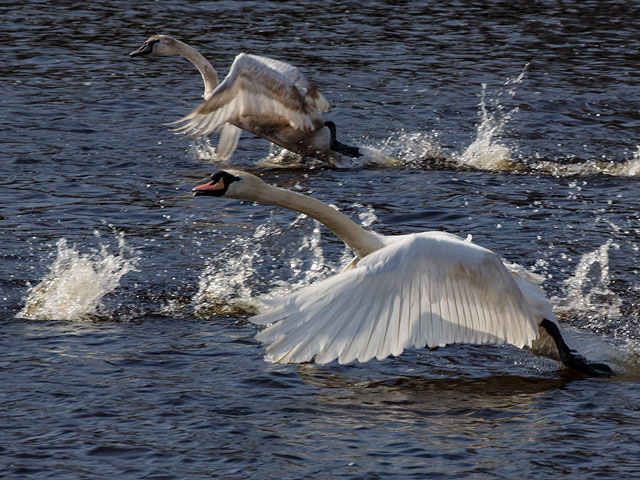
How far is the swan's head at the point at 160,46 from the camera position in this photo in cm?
1480

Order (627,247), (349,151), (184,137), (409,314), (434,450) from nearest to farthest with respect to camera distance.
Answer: (434,450), (409,314), (627,247), (349,151), (184,137)

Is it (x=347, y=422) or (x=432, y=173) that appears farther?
(x=432, y=173)

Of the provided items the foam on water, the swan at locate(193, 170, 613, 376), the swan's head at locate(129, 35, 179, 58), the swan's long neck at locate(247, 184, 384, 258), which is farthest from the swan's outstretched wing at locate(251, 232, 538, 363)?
the swan's head at locate(129, 35, 179, 58)

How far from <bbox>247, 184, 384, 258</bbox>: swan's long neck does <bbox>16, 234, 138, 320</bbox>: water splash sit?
1832 millimetres

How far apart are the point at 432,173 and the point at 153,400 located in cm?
645

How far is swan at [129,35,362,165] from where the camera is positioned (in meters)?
12.7

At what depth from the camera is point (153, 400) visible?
6.87 m

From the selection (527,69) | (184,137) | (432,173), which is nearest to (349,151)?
(432,173)

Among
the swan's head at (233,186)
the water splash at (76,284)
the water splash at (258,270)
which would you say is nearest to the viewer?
the swan's head at (233,186)

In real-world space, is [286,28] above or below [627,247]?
above

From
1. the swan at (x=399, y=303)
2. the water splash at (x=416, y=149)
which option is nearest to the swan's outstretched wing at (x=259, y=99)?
the water splash at (x=416, y=149)

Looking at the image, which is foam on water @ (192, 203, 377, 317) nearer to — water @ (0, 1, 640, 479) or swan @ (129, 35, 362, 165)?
water @ (0, 1, 640, 479)

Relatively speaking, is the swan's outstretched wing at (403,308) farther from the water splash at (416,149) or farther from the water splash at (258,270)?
the water splash at (416,149)

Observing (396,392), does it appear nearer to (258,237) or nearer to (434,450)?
(434,450)
